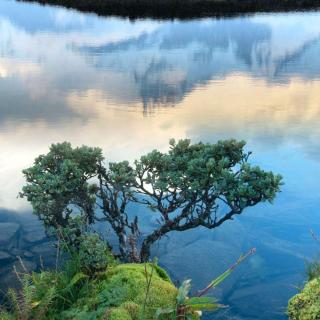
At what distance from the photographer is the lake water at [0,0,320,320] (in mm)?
15062

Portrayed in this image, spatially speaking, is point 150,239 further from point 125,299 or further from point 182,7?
point 182,7

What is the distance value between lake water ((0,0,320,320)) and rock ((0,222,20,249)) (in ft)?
2.24

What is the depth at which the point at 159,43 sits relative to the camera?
43.5 meters

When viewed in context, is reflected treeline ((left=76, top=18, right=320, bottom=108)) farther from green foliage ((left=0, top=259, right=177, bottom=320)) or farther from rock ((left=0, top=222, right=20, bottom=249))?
green foliage ((left=0, top=259, right=177, bottom=320))

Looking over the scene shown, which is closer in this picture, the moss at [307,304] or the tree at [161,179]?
the moss at [307,304]

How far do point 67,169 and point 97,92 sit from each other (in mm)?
19885

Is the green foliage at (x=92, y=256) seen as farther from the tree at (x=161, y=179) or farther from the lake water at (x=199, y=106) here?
the lake water at (x=199, y=106)

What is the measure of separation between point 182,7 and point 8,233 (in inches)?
2012

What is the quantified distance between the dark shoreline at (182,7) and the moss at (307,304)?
4947 cm

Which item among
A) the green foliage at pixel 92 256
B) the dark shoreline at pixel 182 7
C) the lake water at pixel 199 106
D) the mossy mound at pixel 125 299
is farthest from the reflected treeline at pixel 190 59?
the mossy mound at pixel 125 299

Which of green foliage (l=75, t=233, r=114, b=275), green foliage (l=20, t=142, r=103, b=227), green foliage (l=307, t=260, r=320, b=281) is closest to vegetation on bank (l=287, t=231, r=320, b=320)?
green foliage (l=307, t=260, r=320, b=281)

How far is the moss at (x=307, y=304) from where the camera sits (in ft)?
28.1

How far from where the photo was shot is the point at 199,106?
28.0 meters

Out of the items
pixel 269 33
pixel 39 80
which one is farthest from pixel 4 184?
pixel 269 33
